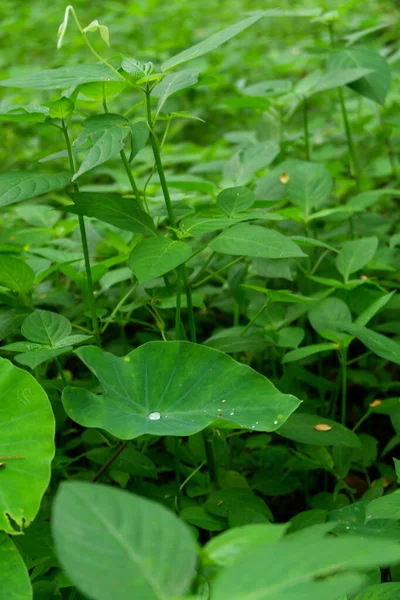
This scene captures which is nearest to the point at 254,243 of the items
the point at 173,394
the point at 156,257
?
the point at 156,257

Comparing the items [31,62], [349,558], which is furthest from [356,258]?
[31,62]

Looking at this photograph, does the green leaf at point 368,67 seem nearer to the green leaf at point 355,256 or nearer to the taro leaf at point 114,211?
the green leaf at point 355,256

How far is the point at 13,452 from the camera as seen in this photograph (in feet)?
2.82

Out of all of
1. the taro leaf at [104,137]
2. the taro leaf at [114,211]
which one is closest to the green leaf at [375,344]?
the taro leaf at [114,211]

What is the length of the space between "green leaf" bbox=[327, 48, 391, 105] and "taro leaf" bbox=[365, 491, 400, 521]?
38.3 inches

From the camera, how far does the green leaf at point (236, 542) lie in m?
0.56

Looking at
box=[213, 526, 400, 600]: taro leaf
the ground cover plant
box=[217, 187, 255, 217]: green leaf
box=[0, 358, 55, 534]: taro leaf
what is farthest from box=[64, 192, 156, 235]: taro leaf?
box=[213, 526, 400, 600]: taro leaf

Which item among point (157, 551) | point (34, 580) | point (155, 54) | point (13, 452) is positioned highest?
point (155, 54)

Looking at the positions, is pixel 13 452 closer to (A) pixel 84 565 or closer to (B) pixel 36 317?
(B) pixel 36 317

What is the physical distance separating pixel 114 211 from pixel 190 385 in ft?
0.99

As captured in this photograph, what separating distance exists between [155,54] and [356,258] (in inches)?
90.4

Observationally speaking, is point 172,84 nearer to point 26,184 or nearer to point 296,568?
point 26,184

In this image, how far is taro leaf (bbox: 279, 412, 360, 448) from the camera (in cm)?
107

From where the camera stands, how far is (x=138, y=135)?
3.44 feet
